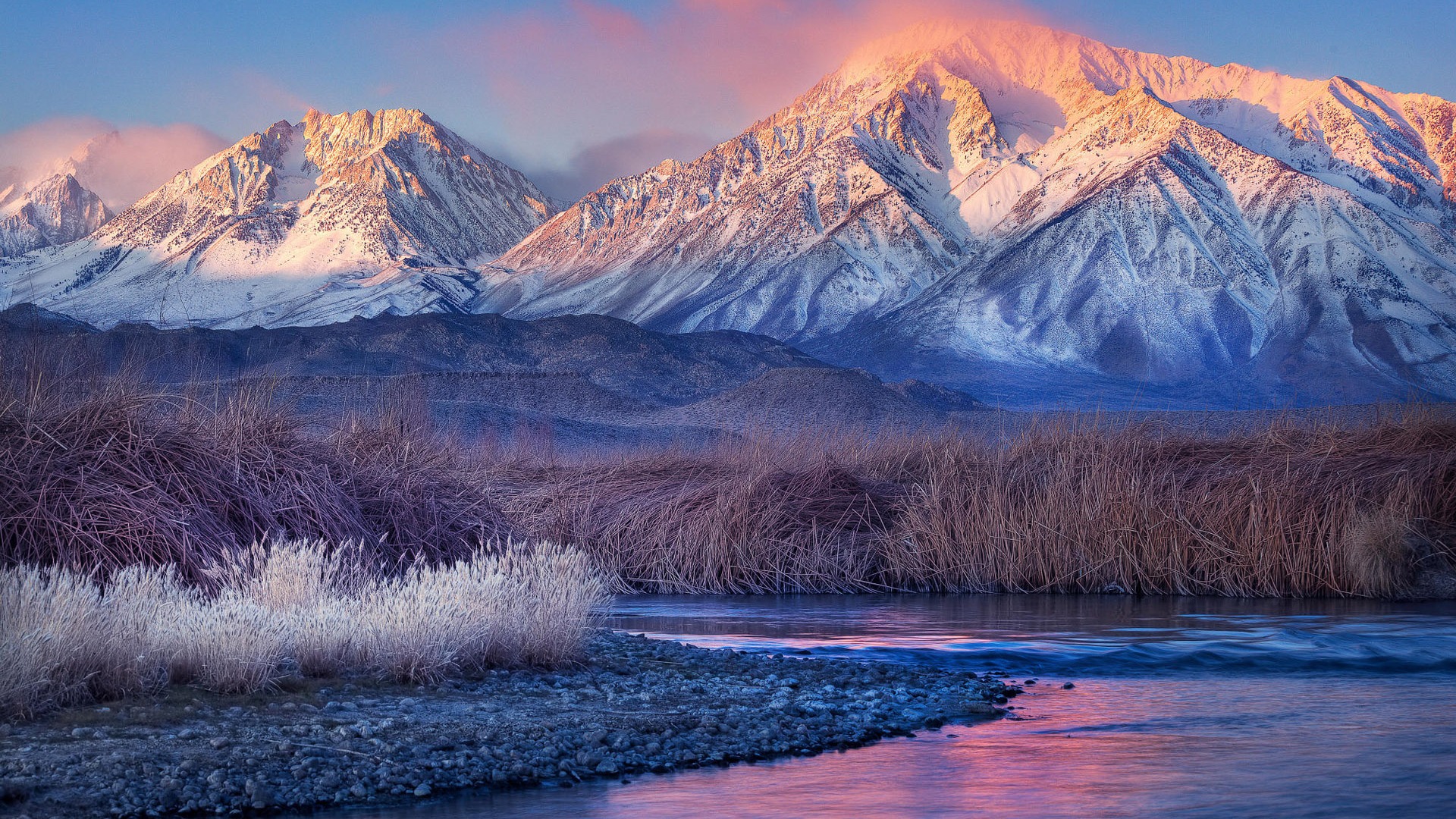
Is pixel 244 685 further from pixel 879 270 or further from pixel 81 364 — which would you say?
pixel 879 270

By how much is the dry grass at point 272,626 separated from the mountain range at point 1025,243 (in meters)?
86.7

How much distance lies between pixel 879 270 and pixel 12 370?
12665 cm

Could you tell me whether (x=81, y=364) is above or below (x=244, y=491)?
above

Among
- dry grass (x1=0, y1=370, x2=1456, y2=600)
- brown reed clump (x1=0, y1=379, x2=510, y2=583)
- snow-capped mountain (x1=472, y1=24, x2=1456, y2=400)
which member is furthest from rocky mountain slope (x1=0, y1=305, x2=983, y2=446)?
snow-capped mountain (x1=472, y1=24, x2=1456, y2=400)

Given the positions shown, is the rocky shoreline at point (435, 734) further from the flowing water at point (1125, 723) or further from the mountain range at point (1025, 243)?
the mountain range at point (1025, 243)

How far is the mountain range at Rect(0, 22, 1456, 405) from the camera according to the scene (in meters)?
109

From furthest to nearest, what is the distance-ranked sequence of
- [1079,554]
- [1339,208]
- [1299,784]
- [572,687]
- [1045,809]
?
[1339,208] → [1079,554] → [572,687] → [1299,784] → [1045,809]

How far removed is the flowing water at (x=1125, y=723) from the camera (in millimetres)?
6801

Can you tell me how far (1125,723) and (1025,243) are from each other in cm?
12126

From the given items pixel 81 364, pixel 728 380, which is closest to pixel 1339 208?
pixel 728 380

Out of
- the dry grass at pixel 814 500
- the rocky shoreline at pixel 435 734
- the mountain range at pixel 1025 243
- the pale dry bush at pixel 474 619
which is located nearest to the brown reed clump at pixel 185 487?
the dry grass at pixel 814 500

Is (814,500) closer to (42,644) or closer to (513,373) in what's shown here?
(42,644)

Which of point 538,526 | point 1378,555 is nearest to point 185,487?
point 538,526

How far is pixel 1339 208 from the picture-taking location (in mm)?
124875
